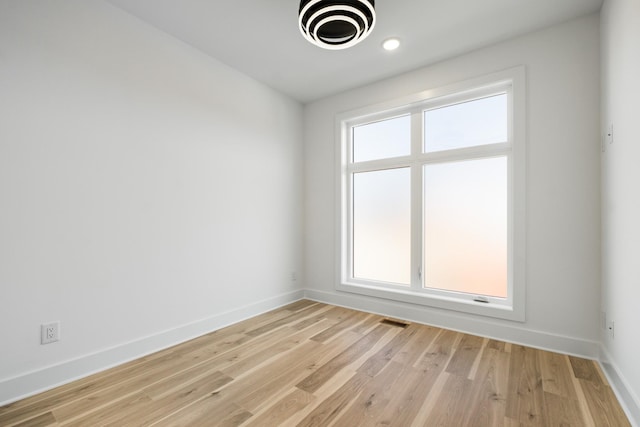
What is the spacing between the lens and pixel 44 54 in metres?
1.85

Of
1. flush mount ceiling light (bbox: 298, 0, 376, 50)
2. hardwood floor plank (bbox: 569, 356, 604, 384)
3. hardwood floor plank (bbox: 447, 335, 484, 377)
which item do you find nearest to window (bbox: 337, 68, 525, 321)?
hardwood floor plank (bbox: 447, 335, 484, 377)

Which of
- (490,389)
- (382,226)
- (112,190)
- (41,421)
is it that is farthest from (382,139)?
(41,421)

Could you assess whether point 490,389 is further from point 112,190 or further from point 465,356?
point 112,190

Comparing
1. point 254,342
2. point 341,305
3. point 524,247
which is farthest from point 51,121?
point 524,247

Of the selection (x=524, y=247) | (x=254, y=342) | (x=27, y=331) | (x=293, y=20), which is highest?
(x=293, y=20)

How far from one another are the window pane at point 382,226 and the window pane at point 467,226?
0.25m

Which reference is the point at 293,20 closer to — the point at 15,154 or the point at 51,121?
the point at 51,121

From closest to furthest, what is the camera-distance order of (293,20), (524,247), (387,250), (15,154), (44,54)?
(15,154) → (44,54) → (293,20) → (524,247) → (387,250)

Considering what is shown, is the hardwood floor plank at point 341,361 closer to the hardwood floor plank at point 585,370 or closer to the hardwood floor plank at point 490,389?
the hardwood floor plank at point 490,389

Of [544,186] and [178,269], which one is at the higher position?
[544,186]

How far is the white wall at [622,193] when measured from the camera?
153 cm

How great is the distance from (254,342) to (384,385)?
1213 mm

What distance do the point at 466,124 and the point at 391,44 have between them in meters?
1.11

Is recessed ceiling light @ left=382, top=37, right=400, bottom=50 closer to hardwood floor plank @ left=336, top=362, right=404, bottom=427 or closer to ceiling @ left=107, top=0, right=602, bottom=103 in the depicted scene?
ceiling @ left=107, top=0, right=602, bottom=103
